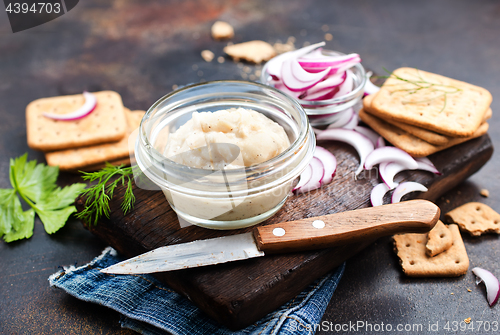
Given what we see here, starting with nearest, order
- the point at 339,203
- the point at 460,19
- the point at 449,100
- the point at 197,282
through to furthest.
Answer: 1. the point at 197,282
2. the point at 339,203
3. the point at 449,100
4. the point at 460,19

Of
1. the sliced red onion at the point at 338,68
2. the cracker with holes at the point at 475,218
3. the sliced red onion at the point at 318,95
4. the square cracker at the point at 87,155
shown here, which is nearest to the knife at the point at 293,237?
the cracker with holes at the point at 475,218

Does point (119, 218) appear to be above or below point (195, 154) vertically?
below

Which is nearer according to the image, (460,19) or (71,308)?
(71,308)

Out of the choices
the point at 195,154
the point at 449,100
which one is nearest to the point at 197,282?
the point at 195,154

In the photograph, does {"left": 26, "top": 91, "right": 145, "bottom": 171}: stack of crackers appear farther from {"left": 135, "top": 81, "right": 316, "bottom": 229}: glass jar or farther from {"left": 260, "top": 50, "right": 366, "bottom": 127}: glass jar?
{"left": 260, "top": 50, "right": 366, "bottom": 127}: glass jar

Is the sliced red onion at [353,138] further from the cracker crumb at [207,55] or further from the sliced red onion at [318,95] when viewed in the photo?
the cracker crumb at [207,55]

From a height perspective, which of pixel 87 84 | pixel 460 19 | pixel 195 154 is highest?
pixel 195 154

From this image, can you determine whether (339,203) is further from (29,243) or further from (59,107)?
(59,107)
